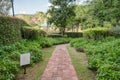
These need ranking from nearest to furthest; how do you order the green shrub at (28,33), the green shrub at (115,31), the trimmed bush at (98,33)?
the green shrub at (28,33) → the trimmed bush at (98,33) → the green shrub at (115,31)

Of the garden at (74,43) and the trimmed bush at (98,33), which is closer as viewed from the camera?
the garden at (74,43)

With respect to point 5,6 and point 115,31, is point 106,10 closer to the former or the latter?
point 115,31

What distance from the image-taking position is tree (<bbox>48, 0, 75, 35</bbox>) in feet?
86.7

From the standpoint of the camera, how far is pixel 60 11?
26875 mm

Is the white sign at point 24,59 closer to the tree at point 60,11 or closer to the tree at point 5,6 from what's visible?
the tree at point 5,6

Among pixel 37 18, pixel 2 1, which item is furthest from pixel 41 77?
pixel 37 18

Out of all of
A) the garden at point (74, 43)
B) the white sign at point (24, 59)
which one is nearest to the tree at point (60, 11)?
the garden at point (74, 43)

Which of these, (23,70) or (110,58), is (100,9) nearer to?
(110,58)

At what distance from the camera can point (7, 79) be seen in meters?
4.96

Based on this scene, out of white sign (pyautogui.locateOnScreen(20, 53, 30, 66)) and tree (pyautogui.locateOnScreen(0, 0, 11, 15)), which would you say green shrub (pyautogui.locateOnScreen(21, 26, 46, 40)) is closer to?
tree (pyautogui.locateOnScreen(0, 0, 11, 15))

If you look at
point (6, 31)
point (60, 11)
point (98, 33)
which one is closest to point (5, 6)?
point (6, 31)

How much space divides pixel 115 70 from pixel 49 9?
23.4 metres

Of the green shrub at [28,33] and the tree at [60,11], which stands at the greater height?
the tree at [60,11]

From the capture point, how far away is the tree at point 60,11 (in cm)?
2642
